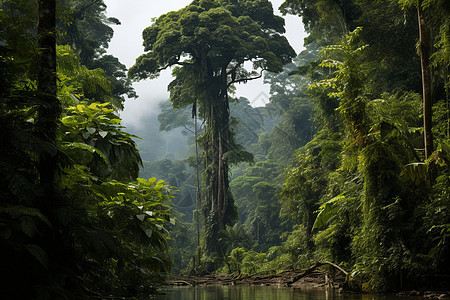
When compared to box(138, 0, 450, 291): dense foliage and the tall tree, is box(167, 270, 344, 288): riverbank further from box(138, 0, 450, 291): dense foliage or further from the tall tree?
the tall tree

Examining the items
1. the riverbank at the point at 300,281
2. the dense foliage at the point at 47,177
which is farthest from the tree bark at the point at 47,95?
the riverbank at the point at 300,281

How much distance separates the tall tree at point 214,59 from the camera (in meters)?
25.1

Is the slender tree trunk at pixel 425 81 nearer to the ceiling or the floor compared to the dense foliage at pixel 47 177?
nearer to the ceiling

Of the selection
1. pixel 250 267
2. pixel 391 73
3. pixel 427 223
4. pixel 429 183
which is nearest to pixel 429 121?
pixel 429 183

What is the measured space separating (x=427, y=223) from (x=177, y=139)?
331 ft

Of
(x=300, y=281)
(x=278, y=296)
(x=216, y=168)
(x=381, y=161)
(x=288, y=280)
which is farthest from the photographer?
(x=216, y=168)

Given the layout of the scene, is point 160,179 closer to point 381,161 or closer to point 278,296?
point 278,296

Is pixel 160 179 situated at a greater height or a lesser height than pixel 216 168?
lesser

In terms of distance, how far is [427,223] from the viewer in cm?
621

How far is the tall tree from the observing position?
2508 centimetres

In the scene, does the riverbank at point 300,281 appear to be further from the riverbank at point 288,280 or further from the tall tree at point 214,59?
the tall tree at point 214,59

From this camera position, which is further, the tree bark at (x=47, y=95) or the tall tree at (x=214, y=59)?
the tall tree at (x=214, y=59)

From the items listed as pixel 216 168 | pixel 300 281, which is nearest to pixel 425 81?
pixel 300 281

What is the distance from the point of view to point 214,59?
88.0ft
